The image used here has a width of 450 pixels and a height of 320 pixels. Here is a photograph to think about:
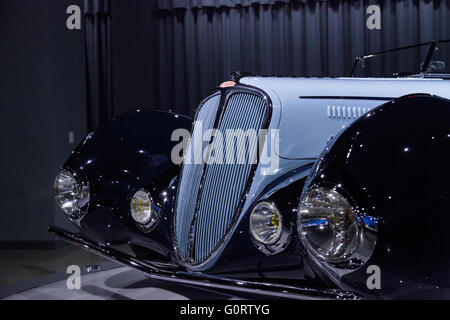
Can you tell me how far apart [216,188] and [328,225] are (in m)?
0.87

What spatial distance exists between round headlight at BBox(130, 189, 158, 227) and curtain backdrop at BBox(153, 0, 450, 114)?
4762 millimetres

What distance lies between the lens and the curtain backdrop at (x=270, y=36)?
6.63m

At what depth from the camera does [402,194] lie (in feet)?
4.92

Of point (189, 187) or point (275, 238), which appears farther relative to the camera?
point (189, 187)

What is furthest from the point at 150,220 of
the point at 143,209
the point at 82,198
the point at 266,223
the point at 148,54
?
the point at 148,54

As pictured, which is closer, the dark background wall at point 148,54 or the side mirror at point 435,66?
the side mirror at point 435,66

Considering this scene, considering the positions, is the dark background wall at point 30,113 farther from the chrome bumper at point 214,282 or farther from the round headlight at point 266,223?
the round headlight at point 266,223

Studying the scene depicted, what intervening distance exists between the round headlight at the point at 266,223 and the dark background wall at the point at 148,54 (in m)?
4.18

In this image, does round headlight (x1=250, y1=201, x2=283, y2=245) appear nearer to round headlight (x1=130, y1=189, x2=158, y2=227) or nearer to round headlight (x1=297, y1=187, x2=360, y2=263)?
round headlight (x1=297, y1=187, x2=360, y2=263)

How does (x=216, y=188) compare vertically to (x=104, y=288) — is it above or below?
above

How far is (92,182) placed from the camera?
2764mm

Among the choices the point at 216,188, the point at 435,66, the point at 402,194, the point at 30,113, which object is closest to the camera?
the point at 402,194

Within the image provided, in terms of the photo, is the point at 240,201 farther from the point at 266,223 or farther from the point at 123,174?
the point at 123,174

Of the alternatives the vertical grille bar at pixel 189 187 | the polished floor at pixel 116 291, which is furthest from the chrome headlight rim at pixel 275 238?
the polished floor at pixel 116 291
